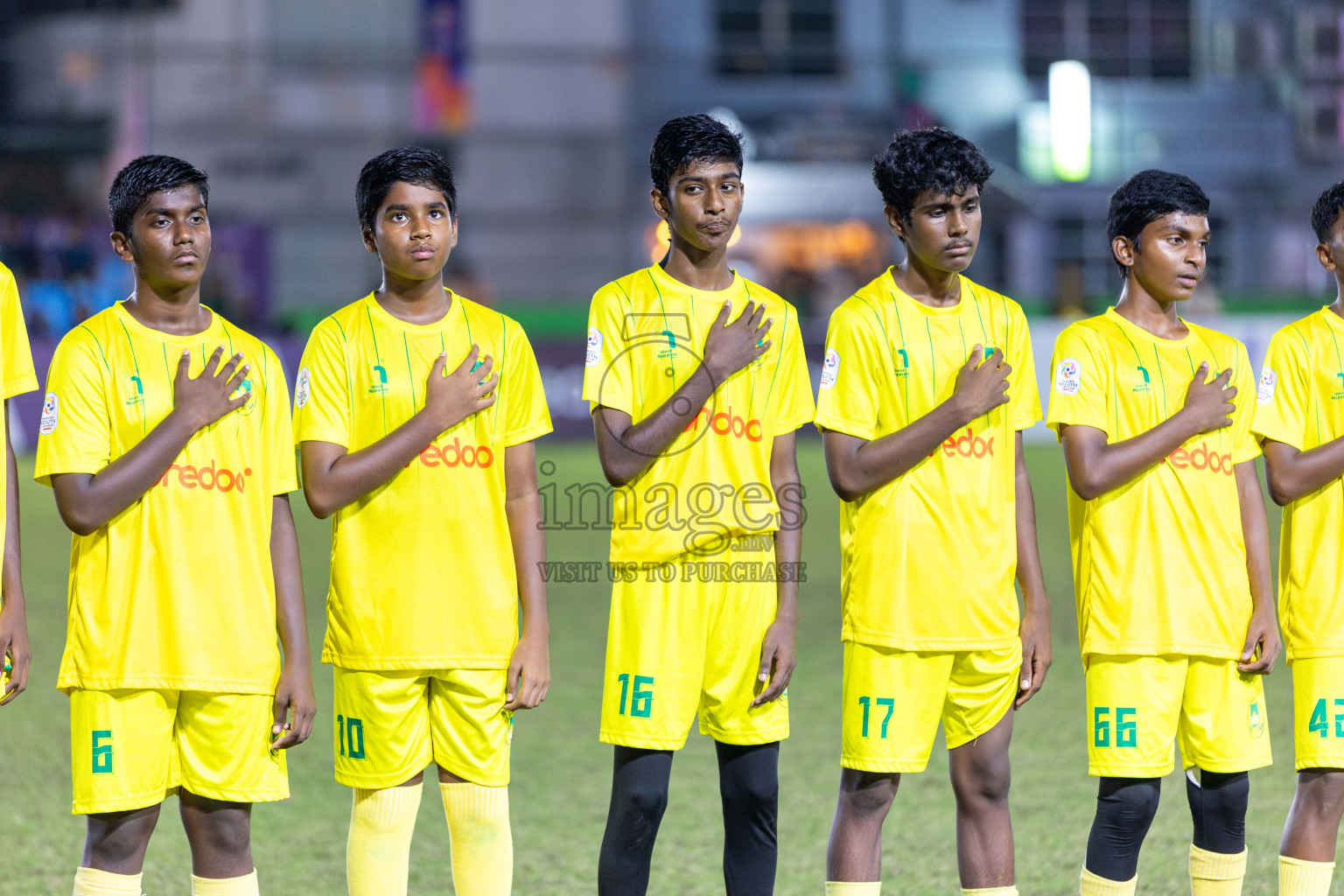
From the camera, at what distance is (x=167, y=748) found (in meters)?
3.34

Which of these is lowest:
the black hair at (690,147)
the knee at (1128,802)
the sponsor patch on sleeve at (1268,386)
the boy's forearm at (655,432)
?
the knee at (1128,802)

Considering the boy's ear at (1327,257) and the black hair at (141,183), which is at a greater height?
the black hair at (141,183)

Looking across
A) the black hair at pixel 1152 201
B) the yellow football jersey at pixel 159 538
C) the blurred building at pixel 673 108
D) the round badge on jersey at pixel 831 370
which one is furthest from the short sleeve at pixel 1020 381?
the blurred building at pixel 673 108

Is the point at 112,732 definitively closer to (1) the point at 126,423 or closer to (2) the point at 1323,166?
(1) the point at 126,423

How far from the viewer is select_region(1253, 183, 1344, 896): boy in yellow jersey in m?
3.77

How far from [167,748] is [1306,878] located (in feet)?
9.04

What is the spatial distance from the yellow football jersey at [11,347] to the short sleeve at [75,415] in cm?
9

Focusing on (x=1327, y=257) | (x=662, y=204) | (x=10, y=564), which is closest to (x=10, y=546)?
(x=10, y=564)

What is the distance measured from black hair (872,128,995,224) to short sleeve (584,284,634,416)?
0.70 m

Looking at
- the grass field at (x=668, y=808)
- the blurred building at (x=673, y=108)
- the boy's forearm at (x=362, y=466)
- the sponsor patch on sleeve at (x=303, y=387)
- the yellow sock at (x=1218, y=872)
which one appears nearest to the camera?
the boy's forearm at (x=362, y=466)

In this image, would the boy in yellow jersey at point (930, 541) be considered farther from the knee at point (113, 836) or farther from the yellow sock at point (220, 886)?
the knee at point (113, 836)

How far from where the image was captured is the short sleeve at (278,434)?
3.50 m

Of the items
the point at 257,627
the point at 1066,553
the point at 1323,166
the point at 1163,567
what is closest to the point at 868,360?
the point at 1163,567

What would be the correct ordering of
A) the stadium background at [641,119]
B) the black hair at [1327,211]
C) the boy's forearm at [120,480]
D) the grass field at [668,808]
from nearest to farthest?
the boy's forearm at [120,480]
the black hair at [1327,211]
the grass field at [668,808]
the stadium background at [641,119]
